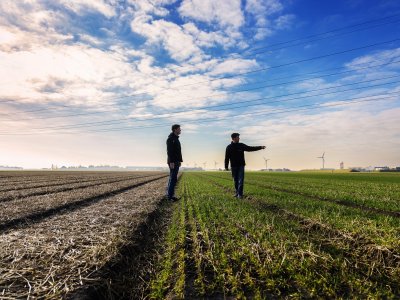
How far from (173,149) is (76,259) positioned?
8.34 m

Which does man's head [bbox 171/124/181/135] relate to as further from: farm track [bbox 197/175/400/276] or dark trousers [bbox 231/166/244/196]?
farm track [bbox 197/175/400/276]

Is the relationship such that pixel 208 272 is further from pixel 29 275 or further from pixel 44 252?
pixel 44 252

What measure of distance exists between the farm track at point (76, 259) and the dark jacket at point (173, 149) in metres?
5.16

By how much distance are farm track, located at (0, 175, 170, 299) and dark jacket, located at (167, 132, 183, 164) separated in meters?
5.16

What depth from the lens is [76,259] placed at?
14.7 ft

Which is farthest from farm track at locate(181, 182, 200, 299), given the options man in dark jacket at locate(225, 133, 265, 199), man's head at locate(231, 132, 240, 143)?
man's head at locate(231, 132, 240, 143)

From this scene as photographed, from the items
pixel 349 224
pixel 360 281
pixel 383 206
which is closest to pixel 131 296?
pixel 360 281

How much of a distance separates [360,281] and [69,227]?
6.25 meters

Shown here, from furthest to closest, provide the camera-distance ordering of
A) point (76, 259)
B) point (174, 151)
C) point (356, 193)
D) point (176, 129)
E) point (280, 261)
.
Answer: point (356, 193) < point (174, 151) < point (176, 129) < point (76, 259) < point (280, 261)

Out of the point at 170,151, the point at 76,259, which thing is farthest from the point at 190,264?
the point at 170,151

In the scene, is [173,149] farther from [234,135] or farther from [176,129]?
[234,135]

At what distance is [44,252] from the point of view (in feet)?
16.0

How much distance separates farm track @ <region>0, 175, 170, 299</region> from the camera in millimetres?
3551

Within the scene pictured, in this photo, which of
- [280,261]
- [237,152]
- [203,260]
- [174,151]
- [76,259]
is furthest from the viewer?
[237,152]
